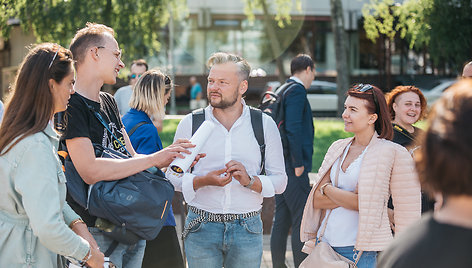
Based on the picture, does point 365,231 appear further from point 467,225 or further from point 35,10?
point 35,10

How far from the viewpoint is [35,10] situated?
1617cm

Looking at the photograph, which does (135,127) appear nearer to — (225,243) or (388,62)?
(225,243)

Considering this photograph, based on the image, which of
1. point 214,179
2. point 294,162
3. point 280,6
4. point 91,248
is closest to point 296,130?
point 294,162

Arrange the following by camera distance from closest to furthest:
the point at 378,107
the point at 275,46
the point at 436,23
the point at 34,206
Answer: the point at 34,206 < the point at 378,107 < the point at 436,23 < the point at 275,46

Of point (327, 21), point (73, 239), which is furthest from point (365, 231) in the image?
point (327, 21)

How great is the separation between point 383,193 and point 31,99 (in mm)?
2154

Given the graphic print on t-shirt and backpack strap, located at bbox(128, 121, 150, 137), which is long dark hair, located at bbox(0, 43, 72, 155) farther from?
backpack strap, located at bbox(128, 121, 150, 137)

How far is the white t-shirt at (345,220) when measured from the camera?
12.4ft

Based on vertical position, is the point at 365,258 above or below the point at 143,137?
below

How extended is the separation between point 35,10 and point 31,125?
14622mm

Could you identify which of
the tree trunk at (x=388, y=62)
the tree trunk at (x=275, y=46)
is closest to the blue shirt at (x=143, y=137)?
the tree trunk at (x=275, y=46)

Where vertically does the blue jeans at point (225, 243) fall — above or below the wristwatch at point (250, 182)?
below

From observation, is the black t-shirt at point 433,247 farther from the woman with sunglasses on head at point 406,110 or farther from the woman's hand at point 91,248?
the woman with sunglasses on head at point 406,110

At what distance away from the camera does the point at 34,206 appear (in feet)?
8.36
